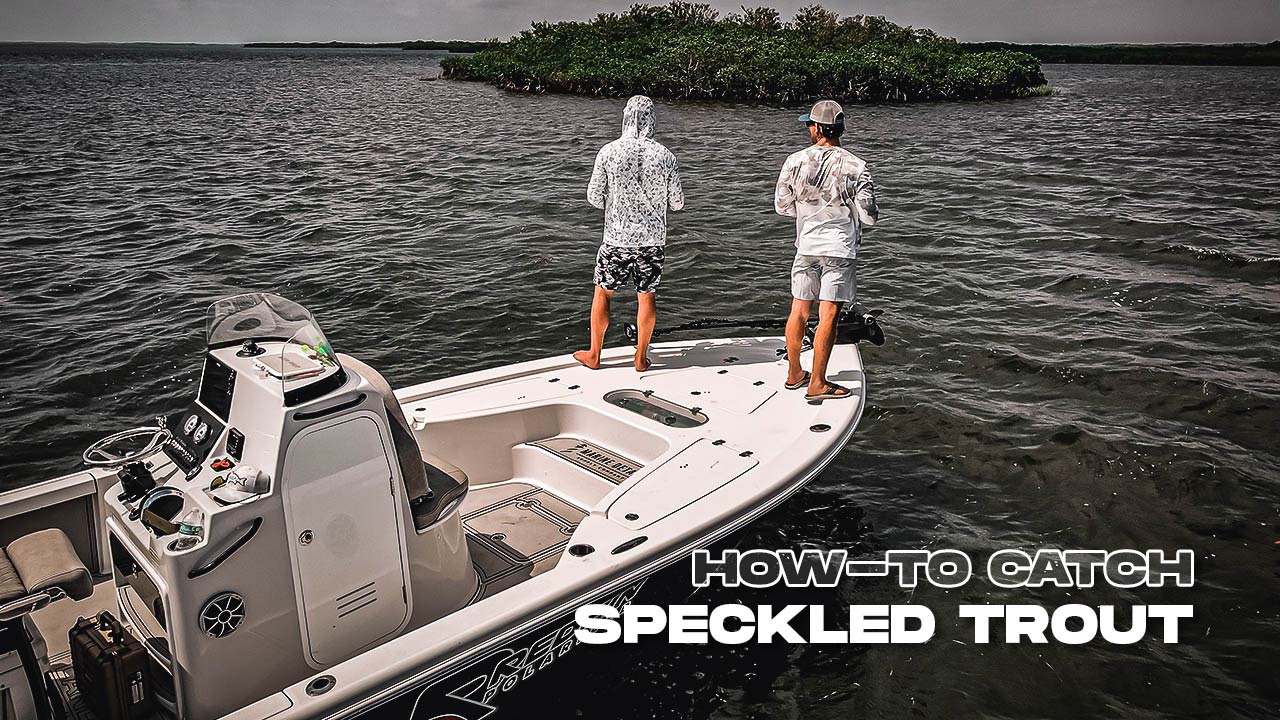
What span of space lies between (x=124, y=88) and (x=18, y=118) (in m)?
21.7

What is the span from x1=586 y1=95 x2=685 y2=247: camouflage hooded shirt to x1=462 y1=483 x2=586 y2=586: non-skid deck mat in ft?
6.70

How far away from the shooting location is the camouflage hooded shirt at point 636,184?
6.65 meters

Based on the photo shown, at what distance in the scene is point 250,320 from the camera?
435 cm

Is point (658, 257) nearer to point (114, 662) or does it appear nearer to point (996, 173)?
point (114, 662)

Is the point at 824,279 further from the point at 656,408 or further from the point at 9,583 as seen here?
the point at 9,583

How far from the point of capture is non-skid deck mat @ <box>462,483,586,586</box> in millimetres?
5160

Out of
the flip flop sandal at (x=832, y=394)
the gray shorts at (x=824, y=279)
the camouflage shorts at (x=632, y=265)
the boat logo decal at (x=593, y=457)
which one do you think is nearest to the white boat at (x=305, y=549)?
the boat logo decal at (x=593, y=457)

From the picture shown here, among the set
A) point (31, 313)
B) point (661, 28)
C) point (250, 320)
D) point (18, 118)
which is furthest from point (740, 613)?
point (661, 28)

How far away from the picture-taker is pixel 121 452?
14.6 ft

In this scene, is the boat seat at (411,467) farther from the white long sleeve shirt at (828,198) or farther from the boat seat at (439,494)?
the white long sleeve shirt at (828,198)

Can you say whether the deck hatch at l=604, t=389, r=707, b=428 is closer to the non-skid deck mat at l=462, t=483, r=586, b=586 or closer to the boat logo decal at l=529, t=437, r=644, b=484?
the boat logo decal at l=529, t=437, r=644, b=484

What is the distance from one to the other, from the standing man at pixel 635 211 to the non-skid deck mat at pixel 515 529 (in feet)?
4.33

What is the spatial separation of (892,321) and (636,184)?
5305 millimetres

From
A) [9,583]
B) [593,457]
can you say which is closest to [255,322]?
[9,583]
